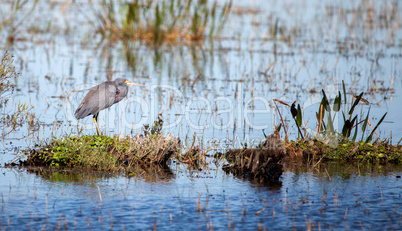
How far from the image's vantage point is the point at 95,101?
28.3 feet

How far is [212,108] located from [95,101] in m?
2.68

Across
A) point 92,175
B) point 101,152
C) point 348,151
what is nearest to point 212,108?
point 348,151

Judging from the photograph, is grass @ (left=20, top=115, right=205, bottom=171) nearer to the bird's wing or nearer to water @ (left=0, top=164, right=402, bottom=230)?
water @ (left=0, top=164, right=402, bottom=230)

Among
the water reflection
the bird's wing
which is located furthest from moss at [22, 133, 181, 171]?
the bird's wing

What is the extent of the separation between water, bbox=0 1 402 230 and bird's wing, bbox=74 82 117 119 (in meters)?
0.40

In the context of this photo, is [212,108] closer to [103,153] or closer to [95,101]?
[95,101]

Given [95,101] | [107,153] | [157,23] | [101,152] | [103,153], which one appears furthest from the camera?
[157,23]

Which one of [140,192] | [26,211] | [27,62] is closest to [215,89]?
[27,62]

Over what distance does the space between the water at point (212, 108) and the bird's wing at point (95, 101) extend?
401 mm

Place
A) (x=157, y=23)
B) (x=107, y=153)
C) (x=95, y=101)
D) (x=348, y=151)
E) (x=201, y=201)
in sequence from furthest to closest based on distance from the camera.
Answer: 1. (x=157, y=23)
2. (x=95, y=101)
3. (x=348, y=151)
4. (x=107, y=153)
5. (x=201, y=201)

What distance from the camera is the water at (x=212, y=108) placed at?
5.60 m

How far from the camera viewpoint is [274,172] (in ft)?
22.3

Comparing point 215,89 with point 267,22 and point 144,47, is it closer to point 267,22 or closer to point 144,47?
point 144,47

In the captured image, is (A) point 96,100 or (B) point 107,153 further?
(A) point 96,100
